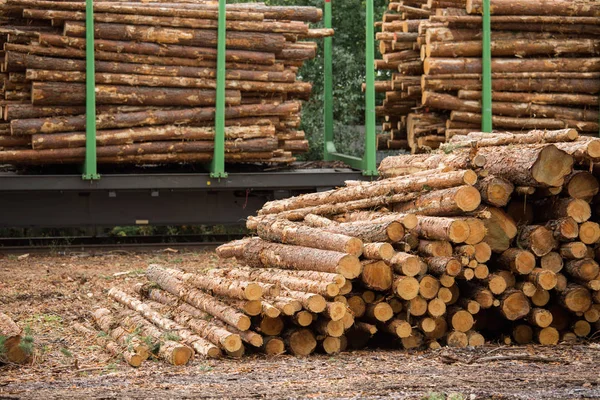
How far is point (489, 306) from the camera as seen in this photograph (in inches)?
303

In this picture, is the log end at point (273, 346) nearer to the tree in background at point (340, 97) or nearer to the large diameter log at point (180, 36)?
the large diameter log at point (180, 36)

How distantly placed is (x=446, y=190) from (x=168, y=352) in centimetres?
264

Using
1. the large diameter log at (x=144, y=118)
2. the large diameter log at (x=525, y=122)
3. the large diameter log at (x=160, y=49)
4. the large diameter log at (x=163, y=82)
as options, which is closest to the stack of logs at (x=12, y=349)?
the large diameter log at (x=144, y=118)

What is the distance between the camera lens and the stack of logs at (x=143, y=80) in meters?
12.6

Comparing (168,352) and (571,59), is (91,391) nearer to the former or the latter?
(168,352)

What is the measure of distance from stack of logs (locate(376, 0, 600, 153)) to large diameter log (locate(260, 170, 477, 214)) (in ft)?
11.5

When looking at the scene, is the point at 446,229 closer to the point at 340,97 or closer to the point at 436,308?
the point at 436,308

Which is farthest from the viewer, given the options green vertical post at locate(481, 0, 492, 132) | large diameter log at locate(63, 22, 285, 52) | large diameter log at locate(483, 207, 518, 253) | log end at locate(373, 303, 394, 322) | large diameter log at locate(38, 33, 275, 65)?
green vertical post at locate(481, 0, 492, 132)

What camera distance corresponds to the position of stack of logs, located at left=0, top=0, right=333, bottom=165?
41.3ft

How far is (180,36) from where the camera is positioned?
13016 mm

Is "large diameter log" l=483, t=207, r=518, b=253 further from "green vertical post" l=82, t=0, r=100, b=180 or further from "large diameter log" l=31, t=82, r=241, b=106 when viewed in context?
"green vertical post" l=82, t=0, r=100, b=180

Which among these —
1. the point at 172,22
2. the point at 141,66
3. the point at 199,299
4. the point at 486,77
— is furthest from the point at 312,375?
the point at 486,77

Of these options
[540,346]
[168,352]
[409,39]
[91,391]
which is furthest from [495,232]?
[409,39]

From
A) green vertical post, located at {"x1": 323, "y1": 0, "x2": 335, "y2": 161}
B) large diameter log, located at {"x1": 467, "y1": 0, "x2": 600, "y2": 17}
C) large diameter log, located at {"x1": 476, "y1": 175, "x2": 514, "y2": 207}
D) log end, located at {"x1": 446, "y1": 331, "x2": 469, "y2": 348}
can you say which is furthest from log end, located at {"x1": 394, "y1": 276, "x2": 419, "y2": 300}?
green vertical post, located at {"x1": 323, "y1": 0, "x2": 335, "y2": 161}
